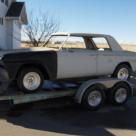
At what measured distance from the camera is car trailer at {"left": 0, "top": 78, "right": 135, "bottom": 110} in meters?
9.33

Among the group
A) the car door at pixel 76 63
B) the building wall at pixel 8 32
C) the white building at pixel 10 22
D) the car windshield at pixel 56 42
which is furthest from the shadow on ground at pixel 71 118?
the building wall at pixel 8 32

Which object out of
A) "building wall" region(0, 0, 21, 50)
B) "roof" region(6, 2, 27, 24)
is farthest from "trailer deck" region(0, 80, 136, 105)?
"roof" region(6, 2, 27, 24)

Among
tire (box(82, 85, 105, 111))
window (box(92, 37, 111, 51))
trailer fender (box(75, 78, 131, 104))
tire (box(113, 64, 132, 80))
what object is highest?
window (box(92, 37, 111, 51))

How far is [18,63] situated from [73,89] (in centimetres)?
186

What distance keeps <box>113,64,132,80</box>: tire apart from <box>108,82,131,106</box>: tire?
74 cm

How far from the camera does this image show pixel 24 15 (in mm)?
36156

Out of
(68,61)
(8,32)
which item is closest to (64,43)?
(68,61)

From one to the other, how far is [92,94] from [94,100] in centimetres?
19

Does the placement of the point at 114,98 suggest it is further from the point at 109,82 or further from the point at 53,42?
the point at 53,42

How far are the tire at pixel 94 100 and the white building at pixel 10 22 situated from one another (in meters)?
20.1

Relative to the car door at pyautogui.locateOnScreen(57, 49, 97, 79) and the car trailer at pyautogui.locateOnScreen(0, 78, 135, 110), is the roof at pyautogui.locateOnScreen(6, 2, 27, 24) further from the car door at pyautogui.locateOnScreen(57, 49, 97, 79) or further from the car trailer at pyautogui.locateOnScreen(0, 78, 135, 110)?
the car trailer at pyautogui.locateOnScreen(0, 78, 135, 110)

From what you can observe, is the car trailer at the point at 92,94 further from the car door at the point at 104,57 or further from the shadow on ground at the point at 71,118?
the car door at the point at 104,57

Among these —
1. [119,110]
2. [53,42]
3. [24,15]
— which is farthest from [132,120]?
[24,15]

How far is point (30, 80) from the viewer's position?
31.5 ft
